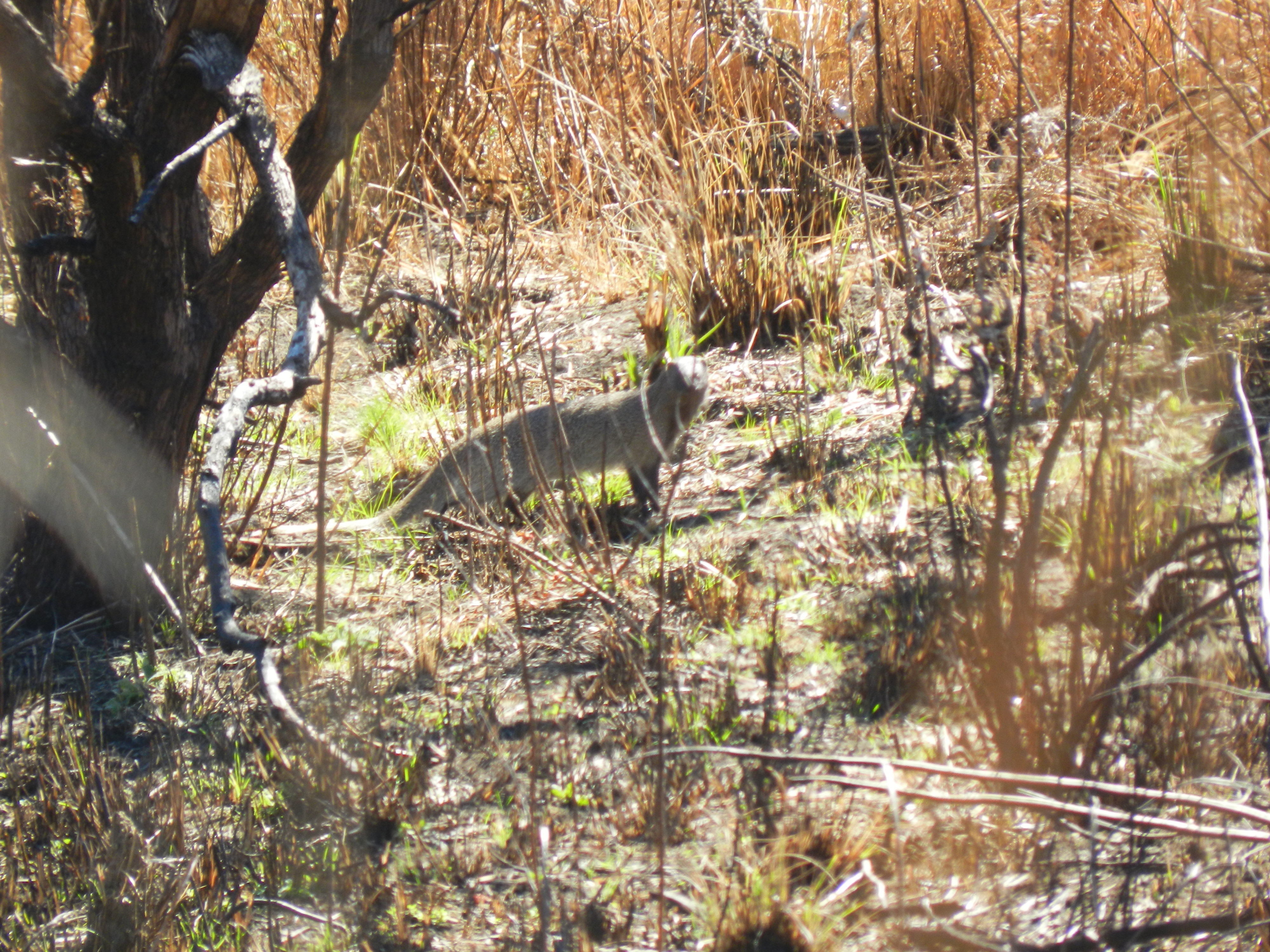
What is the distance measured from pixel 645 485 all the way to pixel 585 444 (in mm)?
612

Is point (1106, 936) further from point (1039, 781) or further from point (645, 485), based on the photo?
point (645, 485)

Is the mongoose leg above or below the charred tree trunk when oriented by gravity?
below

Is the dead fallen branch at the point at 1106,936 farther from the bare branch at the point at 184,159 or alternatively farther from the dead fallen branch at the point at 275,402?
the bare branch at the point at 184,159

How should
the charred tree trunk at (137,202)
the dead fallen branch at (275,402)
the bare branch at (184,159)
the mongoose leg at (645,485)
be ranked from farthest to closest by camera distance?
the mongoose leg at (645,485) → the charred tree trunk at (137,202) → the bare branch at (184,159) → the dead fallen branch at (275,402)

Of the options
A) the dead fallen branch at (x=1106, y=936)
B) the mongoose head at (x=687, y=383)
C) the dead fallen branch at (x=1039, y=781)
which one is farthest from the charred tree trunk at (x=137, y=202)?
the dead fallen branch at (x=1106, y=936)

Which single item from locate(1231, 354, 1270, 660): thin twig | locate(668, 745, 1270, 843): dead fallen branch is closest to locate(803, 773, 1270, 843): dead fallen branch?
locate(668, 745, 1270, 843): dead fallen branch

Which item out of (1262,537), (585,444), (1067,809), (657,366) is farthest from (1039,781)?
(657,366)

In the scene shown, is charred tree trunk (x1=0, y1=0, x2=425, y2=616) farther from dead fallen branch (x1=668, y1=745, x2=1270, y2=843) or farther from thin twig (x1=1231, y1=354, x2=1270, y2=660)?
thin twig (x1=1231, y1=354, x2=1270, y2=660)

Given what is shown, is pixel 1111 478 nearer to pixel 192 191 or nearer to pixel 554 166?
pixel 192 191

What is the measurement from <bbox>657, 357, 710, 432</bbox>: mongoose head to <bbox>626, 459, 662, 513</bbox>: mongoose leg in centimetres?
22

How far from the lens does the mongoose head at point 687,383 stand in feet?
13.4

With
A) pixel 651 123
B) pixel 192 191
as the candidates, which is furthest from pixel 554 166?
pixel 192 191

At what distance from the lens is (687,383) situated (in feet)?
13.3

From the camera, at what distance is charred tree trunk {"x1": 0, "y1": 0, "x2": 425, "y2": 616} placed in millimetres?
2607
